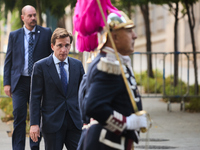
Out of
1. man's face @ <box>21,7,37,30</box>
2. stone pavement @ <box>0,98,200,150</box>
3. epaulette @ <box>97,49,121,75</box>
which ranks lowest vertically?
stone pavement @ <box>0,98,200,150</box>

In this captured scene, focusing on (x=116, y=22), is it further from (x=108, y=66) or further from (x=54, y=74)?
(x=54, y=74)

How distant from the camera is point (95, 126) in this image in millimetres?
3105

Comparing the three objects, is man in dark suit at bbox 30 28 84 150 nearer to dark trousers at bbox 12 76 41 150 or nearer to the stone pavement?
dark trousers at bbox 12 76 41 150

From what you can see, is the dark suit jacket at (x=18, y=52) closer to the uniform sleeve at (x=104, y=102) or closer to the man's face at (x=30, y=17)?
the man's face at (x=30, y=17)

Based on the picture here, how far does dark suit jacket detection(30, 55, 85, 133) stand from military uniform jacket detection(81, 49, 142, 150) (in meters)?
1.67

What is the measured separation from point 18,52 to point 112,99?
11.7ft

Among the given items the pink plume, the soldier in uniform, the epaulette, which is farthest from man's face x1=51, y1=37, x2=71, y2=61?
the epaulette

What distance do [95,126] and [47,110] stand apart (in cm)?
184

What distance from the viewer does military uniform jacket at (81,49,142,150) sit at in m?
2.93

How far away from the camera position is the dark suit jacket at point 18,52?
631 cm

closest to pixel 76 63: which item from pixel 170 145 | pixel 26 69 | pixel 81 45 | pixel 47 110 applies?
pixel 47 110

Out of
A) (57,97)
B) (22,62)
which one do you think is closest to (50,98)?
(57,97)

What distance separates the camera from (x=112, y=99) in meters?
2.98

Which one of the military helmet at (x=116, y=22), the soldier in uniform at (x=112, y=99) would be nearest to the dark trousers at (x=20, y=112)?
the soldier in uniform at (x=112, y=99)
